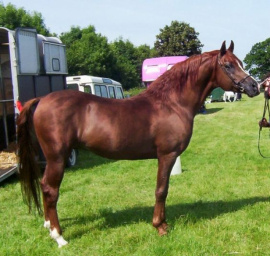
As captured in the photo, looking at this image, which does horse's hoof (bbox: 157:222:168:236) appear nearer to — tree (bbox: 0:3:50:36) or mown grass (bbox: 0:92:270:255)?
Result: mown grass (bbox: 0:92:270:255)

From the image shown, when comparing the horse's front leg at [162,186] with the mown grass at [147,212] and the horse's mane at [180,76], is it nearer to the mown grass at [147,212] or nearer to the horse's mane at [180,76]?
the mown grass at [147,212]

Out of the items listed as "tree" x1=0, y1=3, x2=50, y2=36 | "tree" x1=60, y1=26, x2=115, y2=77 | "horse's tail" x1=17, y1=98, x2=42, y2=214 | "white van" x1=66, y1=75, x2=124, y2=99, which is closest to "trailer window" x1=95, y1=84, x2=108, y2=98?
"white van" x1=66, y1=75, x2=124, y2=99

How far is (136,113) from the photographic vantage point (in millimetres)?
4066

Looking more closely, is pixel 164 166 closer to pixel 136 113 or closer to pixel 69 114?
pixel 136 113

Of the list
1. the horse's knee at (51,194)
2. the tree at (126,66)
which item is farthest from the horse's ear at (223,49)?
the tree at (126,66)

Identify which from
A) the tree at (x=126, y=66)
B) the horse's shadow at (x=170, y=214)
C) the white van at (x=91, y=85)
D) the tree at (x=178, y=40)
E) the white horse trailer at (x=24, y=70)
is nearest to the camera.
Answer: the horse's shadow at (x=170, y=214)

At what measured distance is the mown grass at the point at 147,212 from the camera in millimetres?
3883

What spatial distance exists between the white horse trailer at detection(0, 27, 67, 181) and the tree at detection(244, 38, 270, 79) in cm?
7646

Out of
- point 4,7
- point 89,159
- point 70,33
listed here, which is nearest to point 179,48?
point 70,33

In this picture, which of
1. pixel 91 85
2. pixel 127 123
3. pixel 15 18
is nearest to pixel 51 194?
pixel 127 123

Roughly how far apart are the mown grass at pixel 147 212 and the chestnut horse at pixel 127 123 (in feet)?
1.01

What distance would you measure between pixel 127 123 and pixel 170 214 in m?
1.70

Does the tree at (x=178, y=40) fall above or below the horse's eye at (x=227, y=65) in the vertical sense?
above

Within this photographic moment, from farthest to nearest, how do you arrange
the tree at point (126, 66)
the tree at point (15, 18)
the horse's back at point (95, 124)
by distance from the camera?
the tree at point (126, 66) < the tree at point (15, 18) < the horse's back at point (95, 124)
